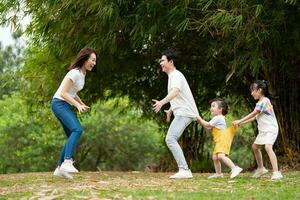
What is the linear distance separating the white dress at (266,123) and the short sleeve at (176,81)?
830 millimetres

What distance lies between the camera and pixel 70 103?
18.5 ft

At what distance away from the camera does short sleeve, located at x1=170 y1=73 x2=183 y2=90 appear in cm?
581

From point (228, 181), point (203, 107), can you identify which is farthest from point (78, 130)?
point (203, 107)

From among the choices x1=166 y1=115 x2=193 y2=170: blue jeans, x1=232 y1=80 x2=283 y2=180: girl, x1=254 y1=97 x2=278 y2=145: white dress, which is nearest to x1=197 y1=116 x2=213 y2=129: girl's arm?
x1=166 y1=115 x2=193 y2=170: blue jeans

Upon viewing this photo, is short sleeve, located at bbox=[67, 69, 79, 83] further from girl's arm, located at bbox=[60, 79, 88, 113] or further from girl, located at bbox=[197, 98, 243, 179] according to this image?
girl, located at bbox=[197, 98, 243, 179]

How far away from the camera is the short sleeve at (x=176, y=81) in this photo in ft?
19.1

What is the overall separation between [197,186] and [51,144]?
544 inches

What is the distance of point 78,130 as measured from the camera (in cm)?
563

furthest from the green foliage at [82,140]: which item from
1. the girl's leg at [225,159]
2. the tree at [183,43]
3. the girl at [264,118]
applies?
the girl at [264,118]

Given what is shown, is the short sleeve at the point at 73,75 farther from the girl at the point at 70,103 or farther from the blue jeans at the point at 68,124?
the blue jeans at the point at 68,124

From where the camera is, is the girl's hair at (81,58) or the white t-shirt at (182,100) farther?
the white t-shirt at (182,100)

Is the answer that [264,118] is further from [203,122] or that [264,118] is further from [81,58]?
[81,58]

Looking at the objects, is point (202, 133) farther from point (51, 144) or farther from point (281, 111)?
point (51, 144)

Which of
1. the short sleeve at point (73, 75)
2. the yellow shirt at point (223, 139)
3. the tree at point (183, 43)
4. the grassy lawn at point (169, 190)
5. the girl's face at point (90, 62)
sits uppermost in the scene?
the tree at point (183, 43)
